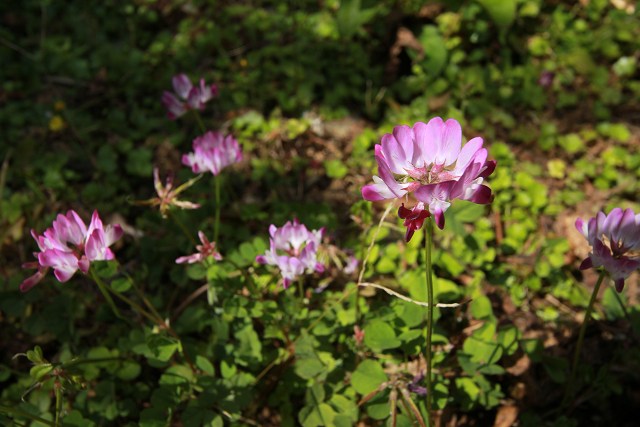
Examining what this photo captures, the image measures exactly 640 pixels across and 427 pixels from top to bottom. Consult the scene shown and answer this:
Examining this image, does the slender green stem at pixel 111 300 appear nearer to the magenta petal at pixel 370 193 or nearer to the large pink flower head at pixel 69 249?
the large pink flower head at pixel 69 249

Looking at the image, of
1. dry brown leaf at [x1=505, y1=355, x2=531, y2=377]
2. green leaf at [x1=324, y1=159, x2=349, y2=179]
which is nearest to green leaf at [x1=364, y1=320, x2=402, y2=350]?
dry brown leaf at [x1=505, y1=355, x2=531, y2=377]

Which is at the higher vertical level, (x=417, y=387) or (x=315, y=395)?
(x=417, y=387)

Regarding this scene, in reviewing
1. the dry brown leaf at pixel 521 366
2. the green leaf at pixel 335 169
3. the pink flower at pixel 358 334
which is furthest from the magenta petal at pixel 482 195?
the green leaf at pixel 335 169

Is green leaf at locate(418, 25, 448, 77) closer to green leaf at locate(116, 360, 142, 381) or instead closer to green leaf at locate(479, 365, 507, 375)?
green leaf at locate(479, 365, 507, 375)

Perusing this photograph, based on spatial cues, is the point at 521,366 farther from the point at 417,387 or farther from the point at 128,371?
the point at 128,371

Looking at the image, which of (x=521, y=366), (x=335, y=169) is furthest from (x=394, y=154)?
(x=335, y=169)

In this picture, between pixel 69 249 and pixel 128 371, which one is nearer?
pixel 69 249
